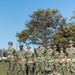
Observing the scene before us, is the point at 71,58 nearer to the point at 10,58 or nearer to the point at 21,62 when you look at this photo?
the point at 21,62

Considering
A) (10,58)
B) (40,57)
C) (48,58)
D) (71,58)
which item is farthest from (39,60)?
(71,58)

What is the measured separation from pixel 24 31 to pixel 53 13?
4.30 meters

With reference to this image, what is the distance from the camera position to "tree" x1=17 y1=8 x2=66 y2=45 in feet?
150

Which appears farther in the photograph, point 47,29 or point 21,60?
point 47,29

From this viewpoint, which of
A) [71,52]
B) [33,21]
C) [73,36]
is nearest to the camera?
[71,52]

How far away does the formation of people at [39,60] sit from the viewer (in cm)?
1781

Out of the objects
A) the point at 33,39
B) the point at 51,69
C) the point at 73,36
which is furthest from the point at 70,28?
the point at 51,69

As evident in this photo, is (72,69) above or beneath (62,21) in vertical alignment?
beneath

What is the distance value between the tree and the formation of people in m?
27.0

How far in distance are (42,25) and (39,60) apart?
28.4 meters

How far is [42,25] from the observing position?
151 ft

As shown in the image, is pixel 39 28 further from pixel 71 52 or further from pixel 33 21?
pixel 71 52

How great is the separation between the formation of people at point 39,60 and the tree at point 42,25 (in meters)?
27.0

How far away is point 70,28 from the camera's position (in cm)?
4538
